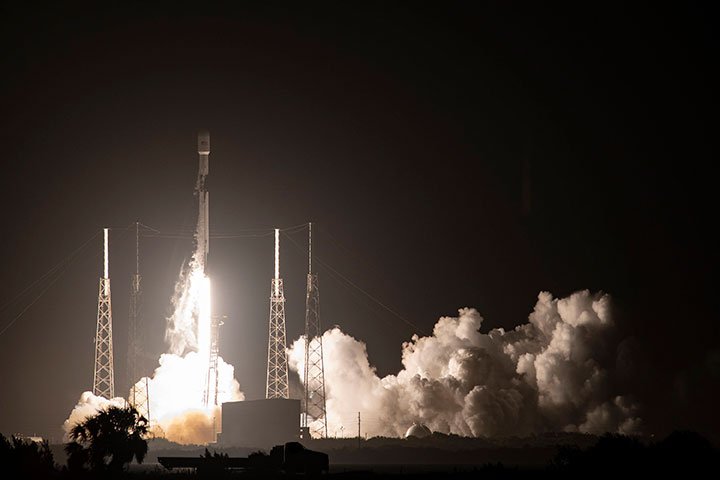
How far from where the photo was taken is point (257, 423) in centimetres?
10531

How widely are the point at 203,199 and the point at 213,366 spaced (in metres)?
16.2

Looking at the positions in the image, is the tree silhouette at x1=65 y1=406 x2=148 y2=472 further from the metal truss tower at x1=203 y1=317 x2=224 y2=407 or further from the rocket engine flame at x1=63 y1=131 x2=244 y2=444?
the rocket engine flame at x1=63 y1=131 x2=244 y2=444

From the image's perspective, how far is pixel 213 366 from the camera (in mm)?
112312

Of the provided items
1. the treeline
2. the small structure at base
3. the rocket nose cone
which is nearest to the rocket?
the rocket nose cone

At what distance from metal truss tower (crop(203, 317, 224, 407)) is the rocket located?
6.43 metres

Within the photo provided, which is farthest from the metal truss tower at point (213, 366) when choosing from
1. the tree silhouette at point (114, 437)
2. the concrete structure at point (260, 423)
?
the tree silhouette at point (114, 437)

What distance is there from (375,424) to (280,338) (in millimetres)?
21412

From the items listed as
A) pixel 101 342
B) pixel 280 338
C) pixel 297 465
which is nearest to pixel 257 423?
pixel 280 338

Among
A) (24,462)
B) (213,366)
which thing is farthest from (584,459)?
(213,366)

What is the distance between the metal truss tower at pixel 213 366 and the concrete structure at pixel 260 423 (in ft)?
14.8

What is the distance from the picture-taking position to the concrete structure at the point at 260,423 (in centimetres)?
10419

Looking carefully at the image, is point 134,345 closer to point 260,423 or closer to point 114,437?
point 260,423

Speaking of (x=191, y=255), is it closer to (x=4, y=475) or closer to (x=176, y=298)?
(x=176, y=298)

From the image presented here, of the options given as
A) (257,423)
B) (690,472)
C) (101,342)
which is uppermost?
(101,342)
